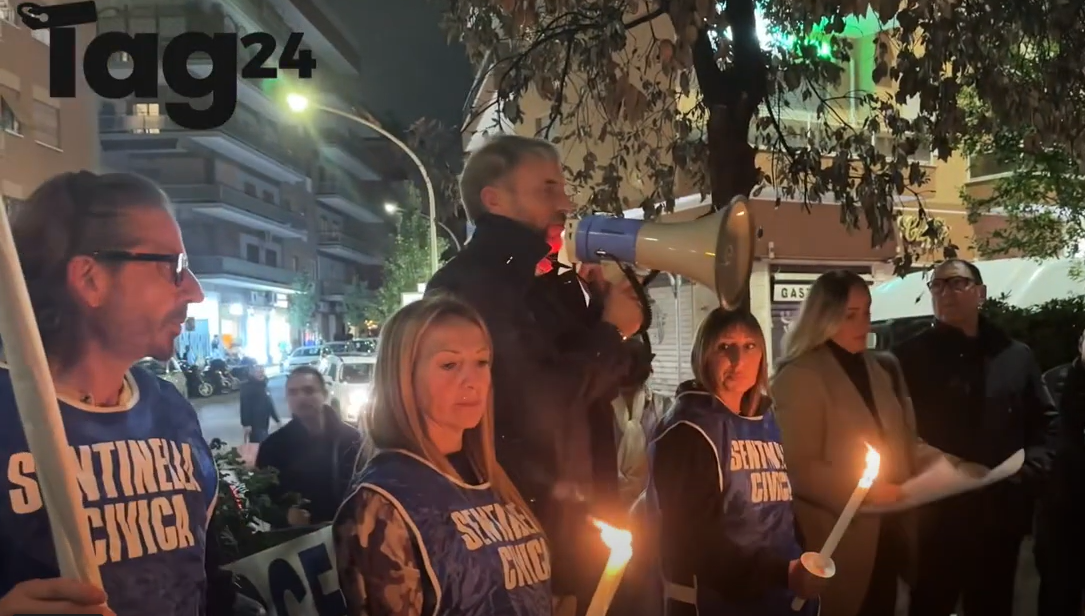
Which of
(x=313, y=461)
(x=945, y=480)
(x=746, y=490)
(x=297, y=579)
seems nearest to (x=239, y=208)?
(x=297, y=579)

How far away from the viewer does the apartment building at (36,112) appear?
1680 mm

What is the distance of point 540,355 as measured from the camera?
6.49ft

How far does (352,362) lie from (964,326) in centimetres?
360

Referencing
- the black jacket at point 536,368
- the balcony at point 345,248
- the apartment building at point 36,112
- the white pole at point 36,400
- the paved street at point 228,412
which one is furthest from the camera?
the balcony at point 345,248

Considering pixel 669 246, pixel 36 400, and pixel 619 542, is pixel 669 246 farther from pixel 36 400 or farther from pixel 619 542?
pixel 36 400

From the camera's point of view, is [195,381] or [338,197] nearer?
[195,381]

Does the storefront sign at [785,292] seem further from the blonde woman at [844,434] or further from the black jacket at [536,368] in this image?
the black jacket at [536,368]

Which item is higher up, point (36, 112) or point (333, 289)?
point (36, 112)

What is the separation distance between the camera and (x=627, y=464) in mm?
3584

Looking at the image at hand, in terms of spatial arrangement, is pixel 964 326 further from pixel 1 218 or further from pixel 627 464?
pixel 1 218

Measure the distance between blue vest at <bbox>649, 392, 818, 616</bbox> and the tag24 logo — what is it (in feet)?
4.79

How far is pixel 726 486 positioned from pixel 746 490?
0.06 meters

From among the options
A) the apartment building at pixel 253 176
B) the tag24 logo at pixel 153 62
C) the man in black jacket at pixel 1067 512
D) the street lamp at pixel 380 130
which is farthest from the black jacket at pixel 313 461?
the man in black jacket at pixel 1067 512

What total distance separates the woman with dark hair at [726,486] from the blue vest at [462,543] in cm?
90
